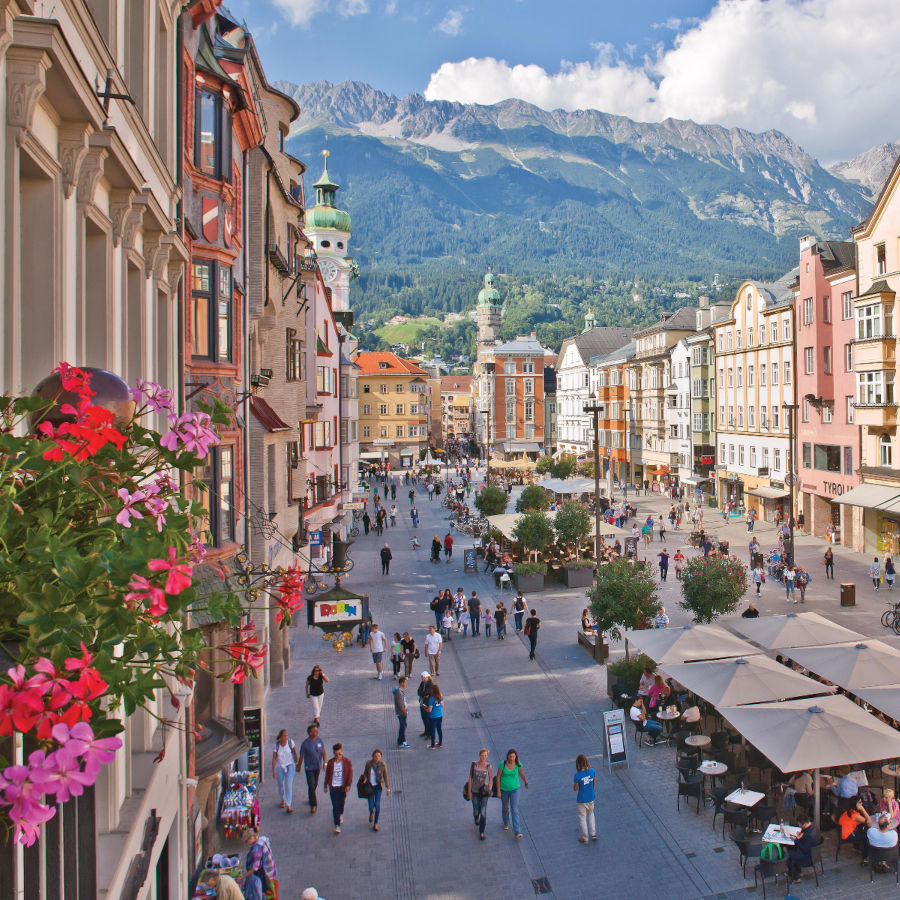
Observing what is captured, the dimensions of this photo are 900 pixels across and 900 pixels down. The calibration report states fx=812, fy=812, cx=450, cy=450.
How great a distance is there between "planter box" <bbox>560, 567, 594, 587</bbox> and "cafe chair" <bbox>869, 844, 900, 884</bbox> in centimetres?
2085

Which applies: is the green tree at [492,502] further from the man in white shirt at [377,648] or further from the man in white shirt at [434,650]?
the man in white shirt at [377,648]

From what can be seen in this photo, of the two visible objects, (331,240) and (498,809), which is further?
(331,240)

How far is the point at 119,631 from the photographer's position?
2.52 m

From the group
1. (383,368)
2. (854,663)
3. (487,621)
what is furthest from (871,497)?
(383,368)

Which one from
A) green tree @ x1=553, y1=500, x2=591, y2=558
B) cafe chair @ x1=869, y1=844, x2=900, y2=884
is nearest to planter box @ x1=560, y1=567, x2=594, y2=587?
green tree @ x1=553, y1=500, x2=591, y2=558

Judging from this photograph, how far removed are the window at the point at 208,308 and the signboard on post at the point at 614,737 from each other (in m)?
9.69

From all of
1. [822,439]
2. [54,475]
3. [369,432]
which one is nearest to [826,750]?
[54,475]

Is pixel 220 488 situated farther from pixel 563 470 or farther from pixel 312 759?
pixel 563 470

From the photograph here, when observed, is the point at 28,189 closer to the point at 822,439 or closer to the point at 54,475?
the point at 54,475

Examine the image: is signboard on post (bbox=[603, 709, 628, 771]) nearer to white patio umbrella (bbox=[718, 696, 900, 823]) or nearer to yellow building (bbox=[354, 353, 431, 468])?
white patio umbrella (bbox=[718, 696, 900, 823])

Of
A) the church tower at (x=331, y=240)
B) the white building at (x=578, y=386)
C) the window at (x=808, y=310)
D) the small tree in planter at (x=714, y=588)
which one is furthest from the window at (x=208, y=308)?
the white building at (x=578, y=386)

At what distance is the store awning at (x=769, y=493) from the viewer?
1879 inches

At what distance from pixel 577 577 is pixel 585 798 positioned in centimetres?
2035

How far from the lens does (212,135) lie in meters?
12.9
